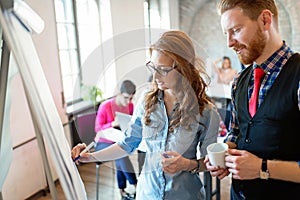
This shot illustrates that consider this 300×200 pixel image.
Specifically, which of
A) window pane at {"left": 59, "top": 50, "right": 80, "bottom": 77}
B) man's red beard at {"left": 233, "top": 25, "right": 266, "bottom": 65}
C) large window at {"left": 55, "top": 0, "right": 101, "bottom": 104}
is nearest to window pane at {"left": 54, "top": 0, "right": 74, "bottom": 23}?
large window at {"left": 55, "top": 0, "right": 101, "bottom": 104}

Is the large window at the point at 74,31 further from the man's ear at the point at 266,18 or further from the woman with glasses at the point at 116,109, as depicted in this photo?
the man's ear at the point at 266,18

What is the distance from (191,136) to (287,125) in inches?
11.8

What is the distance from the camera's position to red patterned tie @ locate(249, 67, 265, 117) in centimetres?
93

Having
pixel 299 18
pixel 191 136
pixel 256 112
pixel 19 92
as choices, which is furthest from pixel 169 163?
pixel 299 18

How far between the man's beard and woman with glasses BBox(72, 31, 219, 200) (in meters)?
0.15

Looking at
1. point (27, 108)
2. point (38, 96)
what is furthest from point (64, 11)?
point (38, 96)

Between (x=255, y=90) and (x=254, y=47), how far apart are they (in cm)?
14

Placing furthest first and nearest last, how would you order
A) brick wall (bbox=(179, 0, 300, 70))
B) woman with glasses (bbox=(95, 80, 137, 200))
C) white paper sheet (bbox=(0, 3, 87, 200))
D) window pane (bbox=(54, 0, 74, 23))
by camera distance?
brick wall (bbox=(179, 0, 300, 70)), window pane (bbox=(54, 0, 74, 23)), woman with glasses (bbox=(95, 80, 137, 200)), white paper sheet (bbox=(0, 3, 87, 200))

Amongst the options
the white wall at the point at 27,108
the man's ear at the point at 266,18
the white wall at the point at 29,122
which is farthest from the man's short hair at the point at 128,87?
the white wall at the point at 29,122

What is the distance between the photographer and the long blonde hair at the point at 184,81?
3.04 feet

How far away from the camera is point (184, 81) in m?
0.99

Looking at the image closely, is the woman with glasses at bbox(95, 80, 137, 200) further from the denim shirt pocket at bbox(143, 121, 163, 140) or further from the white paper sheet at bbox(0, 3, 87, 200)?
the white paper sheet at bbox(0, 3, 87, 200)

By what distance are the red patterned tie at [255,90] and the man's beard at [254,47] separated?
0.14 ft

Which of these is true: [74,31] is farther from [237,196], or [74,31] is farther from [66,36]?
[237,196]
